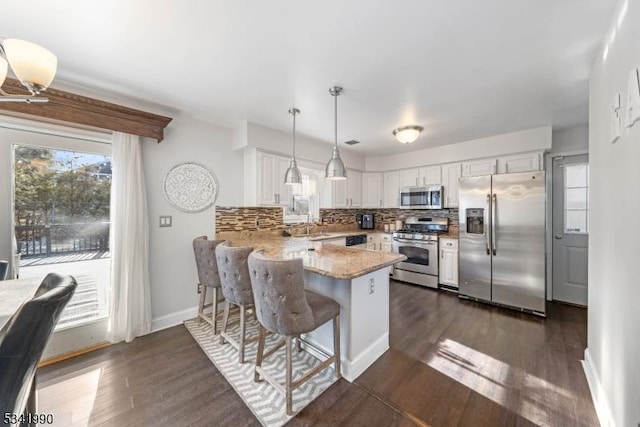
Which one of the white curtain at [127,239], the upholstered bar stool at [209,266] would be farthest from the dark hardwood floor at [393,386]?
the upholstered bar stool at [209,266]

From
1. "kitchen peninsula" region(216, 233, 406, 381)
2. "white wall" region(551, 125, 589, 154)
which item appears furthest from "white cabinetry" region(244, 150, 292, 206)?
"white wall" region(551, 125, 589, 154)

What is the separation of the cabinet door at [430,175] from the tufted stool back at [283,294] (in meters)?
3.69

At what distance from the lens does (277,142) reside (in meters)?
3.54

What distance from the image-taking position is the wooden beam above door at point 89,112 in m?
2.00

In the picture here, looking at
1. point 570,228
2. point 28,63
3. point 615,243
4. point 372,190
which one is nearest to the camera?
point 28,63

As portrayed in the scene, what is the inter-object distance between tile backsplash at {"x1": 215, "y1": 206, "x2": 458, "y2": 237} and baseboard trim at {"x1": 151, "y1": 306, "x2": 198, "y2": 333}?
1040 mm

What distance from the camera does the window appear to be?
3.43m

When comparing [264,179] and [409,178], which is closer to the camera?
[264,179]

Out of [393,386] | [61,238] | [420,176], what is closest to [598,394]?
[393,386]

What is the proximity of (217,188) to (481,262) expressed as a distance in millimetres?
3767

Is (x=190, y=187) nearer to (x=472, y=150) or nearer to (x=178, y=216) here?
(x=178, y=216)

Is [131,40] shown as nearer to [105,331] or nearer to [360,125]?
[360,125]

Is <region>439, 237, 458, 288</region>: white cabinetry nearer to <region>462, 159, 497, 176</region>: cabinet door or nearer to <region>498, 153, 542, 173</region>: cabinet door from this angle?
<region>462, 159, 497, 176</region>: cabinet door

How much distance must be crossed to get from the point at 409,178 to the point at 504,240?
195cm
